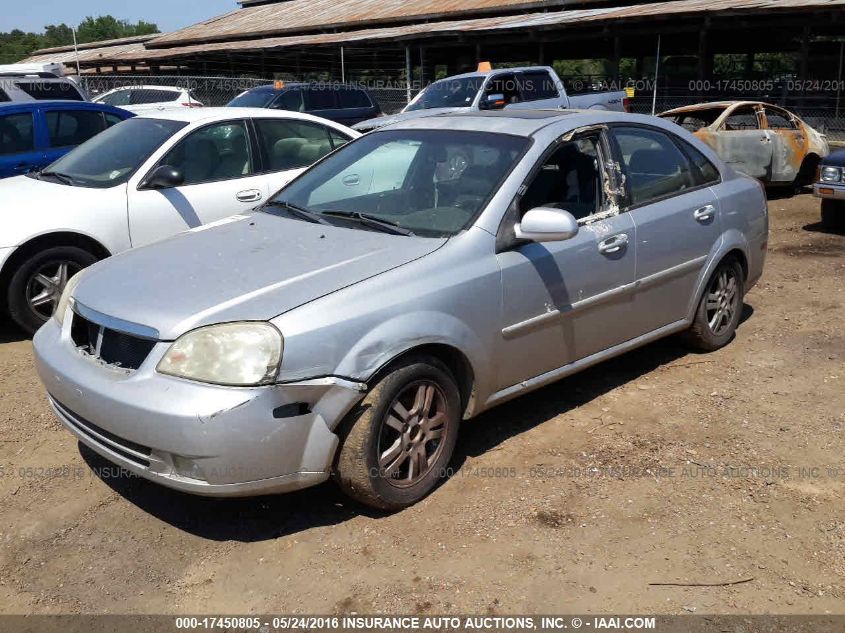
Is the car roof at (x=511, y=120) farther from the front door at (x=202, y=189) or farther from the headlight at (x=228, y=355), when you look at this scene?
the front door at (x=202, y=189)

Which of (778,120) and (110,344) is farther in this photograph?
(778,120)

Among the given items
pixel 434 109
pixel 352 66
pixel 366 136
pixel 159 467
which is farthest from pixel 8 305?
pixel 352 66

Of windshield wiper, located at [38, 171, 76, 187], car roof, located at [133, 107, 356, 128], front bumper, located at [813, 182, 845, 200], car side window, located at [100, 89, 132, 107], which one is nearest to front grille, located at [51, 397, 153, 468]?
windshield wiper, located at [38, 171, 76, 187]

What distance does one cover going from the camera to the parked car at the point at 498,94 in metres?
13.8

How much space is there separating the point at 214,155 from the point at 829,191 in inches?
261

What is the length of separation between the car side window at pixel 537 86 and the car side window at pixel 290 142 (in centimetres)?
788

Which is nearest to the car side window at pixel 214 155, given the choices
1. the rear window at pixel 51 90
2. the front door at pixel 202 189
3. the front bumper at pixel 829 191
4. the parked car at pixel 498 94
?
the front door at pixel 202 189

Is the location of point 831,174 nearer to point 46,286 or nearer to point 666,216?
point 666,216

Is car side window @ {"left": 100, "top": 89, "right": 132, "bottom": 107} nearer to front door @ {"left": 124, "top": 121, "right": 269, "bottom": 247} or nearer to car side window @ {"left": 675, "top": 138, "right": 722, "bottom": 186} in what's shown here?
front door @ {"left": 124, "top": 121, "right": 269, "bottom": 247}

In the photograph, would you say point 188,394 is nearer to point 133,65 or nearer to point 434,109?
point 434,109

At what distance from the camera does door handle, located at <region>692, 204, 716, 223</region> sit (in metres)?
4.91

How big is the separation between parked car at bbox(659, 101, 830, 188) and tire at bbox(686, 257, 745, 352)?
6382 mm

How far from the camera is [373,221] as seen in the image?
158 inches

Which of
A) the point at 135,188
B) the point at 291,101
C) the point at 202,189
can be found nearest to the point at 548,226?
the point at 202,189
